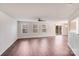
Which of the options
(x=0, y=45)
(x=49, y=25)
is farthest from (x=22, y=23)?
(x=0, y=45)

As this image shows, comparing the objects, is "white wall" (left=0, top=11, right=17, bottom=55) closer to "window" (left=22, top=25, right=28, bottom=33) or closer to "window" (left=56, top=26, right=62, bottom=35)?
"window" (left=22, top=25, right=28, bottom=33)

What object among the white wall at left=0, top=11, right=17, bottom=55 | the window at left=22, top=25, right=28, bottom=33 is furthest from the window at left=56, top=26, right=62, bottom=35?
the white wall at left=0, top=11, right=17, bottom=55

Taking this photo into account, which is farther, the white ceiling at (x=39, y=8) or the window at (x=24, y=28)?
the window at (x=24, y=28)

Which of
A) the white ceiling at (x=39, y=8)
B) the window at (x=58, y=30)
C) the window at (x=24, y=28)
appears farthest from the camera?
the window at (x=58, y=30)

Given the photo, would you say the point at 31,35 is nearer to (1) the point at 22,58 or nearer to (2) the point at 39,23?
(2) the point at 39,23

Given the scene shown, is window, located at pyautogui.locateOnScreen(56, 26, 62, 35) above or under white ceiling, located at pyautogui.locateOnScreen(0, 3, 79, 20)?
under

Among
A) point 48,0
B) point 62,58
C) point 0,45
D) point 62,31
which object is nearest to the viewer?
point 62,58

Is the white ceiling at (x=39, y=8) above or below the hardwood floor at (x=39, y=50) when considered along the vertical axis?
above

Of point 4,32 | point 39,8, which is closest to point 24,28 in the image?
point 4,32

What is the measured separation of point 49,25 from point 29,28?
317cm

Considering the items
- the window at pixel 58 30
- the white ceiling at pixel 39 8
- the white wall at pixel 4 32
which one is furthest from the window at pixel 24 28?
the white ceiling at pixel 39 8

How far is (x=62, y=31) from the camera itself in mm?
17828

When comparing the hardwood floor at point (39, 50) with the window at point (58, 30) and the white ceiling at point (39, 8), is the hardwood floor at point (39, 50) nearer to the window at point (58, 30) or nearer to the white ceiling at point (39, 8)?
the white ceiling at point (39, 8)

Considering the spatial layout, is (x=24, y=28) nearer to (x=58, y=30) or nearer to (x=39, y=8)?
(x=58, y=30)
